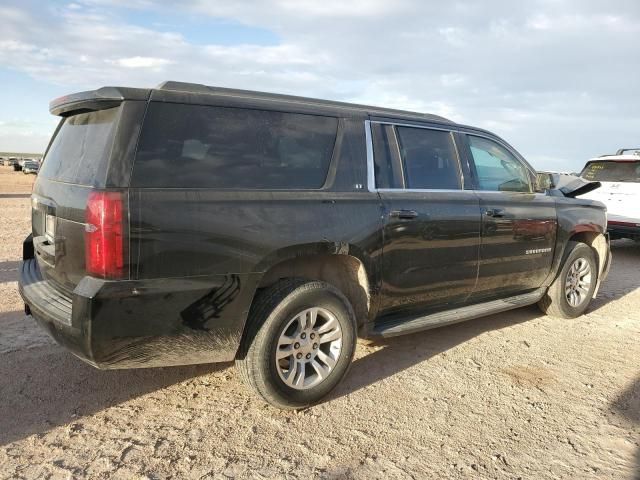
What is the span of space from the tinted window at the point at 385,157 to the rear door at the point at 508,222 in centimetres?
95

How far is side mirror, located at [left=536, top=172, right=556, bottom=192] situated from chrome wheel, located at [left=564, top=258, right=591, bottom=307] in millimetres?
889

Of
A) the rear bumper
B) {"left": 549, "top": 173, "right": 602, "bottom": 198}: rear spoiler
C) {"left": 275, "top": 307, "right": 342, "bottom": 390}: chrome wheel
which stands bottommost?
{"left": 275, "top": 307, "right": 342, "bottom": 390}: chrome wheel

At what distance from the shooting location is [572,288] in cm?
552

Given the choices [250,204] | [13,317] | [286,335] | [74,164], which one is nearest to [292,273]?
[286,335]

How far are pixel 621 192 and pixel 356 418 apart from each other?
27.1 ft

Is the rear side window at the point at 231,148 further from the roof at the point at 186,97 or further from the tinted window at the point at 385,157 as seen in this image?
the tinted window at the point at 385,157

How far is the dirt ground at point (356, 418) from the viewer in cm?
272

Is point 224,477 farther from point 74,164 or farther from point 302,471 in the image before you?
point 74,164

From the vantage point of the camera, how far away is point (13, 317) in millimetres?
4707

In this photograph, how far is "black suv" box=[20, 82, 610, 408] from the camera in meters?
2.69

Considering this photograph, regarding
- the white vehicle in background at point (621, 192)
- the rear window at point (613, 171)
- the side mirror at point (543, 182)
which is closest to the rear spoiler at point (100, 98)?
the side mirror at point (543, 182)

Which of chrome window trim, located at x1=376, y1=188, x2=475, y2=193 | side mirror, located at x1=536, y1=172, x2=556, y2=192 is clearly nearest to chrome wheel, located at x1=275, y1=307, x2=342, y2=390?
chrome window trim, located at x1=376, y1=188, x2=475, y2=193

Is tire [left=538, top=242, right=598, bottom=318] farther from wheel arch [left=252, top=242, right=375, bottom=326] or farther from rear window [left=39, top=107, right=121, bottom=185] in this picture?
rear window [left=39, top=107, right=121, bottom=185]

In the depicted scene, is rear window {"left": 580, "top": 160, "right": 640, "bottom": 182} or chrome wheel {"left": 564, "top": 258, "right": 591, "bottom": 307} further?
rear window {"left": 580, "top": 160, "right": 640, "bottom": 182}
